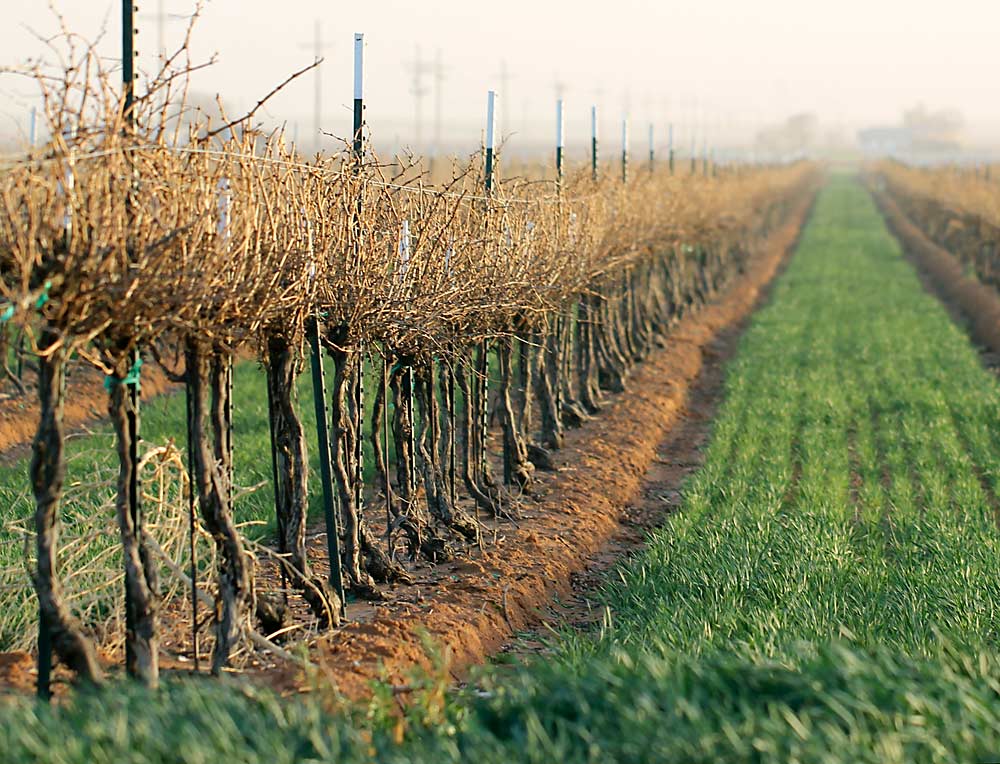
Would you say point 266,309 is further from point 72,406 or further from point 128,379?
point 72,406

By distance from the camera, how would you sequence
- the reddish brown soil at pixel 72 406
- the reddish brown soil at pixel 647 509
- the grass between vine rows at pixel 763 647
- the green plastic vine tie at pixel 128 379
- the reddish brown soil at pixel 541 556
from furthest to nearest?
the reddish brown soil at pixel 72 406
the reddish brown soil at pixel 647 509
the reddish brown soil at pixel 541 556
the green plastic vine tie at pixel 128 379
the grass between vine rows at pixel 763 647

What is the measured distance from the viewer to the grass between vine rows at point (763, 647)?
4.73 meters

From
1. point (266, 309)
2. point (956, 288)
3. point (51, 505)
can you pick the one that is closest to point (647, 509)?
point (266, 309)

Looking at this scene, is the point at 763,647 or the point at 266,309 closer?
the point at 266,309

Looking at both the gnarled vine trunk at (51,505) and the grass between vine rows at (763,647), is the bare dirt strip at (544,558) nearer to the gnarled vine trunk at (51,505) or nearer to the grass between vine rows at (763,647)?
the grass between vine rows at (763,647)

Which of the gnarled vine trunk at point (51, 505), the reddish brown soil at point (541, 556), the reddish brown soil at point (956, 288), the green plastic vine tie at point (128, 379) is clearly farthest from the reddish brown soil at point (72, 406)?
the reddish brown soil at point (956, 288)

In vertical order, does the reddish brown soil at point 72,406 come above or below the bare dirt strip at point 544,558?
above

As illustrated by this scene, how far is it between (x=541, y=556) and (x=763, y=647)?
2.98 m

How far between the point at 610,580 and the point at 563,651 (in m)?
2.46

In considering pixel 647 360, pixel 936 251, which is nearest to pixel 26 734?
pixel 647 360

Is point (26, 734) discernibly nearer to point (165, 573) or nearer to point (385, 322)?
point (165, 573)

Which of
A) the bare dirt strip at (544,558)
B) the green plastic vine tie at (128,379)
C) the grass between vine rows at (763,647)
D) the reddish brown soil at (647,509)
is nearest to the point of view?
the grass between vine rows at (763,647)

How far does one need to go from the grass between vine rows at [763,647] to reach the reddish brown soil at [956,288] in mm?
7480

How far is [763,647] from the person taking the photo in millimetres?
6742
